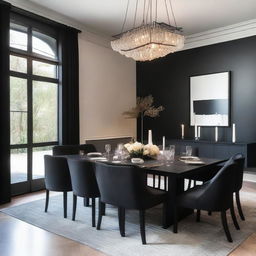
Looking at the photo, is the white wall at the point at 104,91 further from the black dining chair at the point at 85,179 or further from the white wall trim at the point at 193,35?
the black dining chair at the point at 85,179

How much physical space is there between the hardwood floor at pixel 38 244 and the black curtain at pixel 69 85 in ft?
7.47

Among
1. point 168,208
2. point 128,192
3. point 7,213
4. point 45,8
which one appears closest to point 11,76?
point 45,8

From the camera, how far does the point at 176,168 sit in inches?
116

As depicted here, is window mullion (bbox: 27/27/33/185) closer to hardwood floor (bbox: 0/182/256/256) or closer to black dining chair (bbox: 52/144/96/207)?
black dining chair (bbox: 52/144/96/207)

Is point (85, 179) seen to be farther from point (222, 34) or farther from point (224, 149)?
point (222, 34)

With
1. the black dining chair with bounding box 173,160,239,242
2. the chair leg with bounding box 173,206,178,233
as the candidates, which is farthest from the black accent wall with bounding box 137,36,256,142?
the chair leg with bounding box 173,206,178,233

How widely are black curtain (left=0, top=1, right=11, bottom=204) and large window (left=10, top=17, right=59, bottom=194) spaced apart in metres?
0.27

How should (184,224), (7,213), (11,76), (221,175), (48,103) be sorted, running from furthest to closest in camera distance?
(48,103) → (11,76) → (7,213) → (184,224) → (221,175)

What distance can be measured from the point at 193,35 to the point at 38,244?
520 centimetres

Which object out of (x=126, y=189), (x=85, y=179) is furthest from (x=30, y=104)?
(x=126, y=189)

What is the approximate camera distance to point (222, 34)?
5555 mm

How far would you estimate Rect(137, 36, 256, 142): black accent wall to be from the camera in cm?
527

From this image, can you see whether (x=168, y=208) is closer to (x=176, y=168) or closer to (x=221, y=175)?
(x=176, y=168)

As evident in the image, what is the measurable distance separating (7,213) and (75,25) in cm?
A: 372
